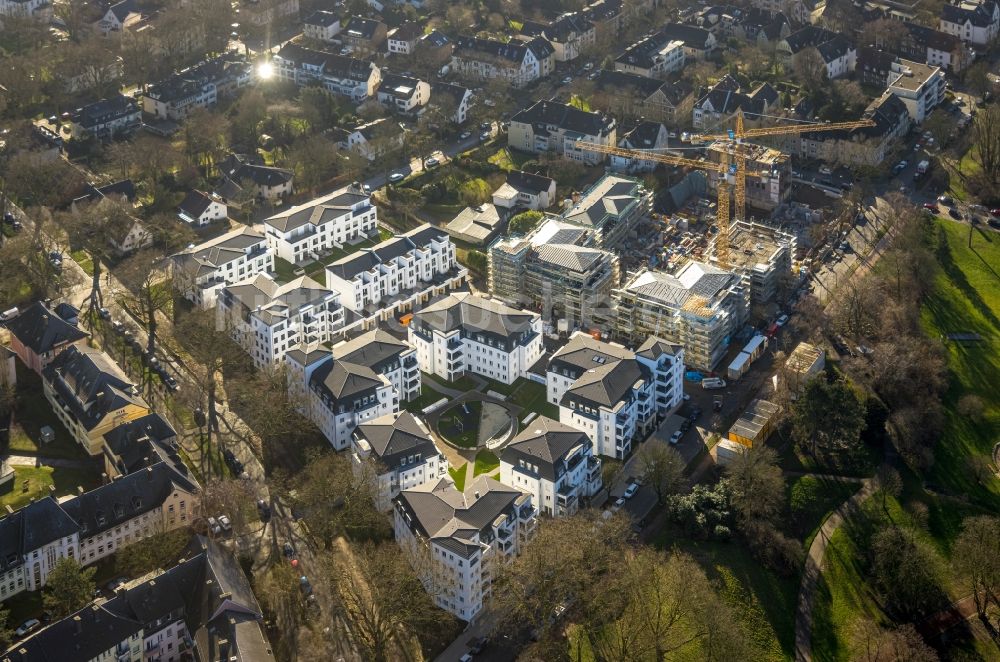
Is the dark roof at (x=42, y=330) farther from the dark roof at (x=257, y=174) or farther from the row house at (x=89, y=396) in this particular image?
the dark roof at (x=257, y=174)

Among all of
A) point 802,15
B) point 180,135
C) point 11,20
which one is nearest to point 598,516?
point 180,135

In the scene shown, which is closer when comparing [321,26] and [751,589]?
[751,589]

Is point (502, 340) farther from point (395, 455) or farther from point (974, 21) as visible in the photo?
point (974, 21)

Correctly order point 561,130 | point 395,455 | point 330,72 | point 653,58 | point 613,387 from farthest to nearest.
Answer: point 653,58
point 330,72
point 561,130
point 613,387
point 395,455

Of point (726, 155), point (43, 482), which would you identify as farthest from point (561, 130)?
point (43, 482)

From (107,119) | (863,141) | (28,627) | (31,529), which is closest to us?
(28,627)

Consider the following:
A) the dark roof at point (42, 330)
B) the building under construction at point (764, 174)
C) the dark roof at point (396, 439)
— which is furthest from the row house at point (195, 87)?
the dark roof at point (396, 439)

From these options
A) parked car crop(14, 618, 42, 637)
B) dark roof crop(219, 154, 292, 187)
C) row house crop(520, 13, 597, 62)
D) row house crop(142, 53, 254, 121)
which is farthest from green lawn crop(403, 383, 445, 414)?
row house crop(520, 13, 597, 62)
